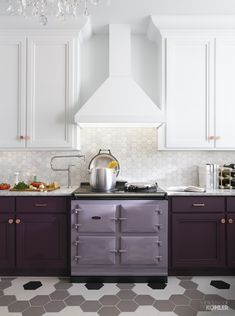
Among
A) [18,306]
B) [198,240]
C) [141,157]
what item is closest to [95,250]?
[18,306]

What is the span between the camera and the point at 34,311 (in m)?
1.99

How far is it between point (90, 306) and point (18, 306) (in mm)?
571

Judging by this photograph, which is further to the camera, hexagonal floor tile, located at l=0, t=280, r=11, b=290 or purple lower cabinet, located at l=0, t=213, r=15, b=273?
purple lower cabinet, located at l=0, t=213, r=15, b=273

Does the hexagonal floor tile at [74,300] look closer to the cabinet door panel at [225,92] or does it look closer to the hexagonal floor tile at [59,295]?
the hexagonal floor tile at [59,295]

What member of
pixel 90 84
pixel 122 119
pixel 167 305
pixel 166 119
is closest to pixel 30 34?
pixel 90 84

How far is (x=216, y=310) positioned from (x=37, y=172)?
2.28m

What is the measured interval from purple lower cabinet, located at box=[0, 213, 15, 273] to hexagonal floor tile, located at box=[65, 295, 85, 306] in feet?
2.36

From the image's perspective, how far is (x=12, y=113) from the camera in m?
2.78

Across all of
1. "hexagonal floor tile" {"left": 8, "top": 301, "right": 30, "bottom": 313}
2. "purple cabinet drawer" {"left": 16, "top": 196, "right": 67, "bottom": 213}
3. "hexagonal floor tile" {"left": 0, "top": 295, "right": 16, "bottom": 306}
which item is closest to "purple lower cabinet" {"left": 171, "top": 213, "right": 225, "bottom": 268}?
"purple cabinet drawer" {"left": 16, "top": 196, "right": 67, "bottom": 213}

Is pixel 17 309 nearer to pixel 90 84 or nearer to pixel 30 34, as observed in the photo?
pixel 90 84

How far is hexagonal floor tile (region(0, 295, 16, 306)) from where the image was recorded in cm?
209

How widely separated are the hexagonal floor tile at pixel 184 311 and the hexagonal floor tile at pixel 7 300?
1.32 metres

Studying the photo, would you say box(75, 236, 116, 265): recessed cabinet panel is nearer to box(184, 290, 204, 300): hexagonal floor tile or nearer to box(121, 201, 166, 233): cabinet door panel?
box(121, 201, 166, 233): cabinet door panel

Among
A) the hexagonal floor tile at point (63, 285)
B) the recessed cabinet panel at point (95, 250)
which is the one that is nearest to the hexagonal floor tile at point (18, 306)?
the hexagonal floor tile at point (63, 285)
